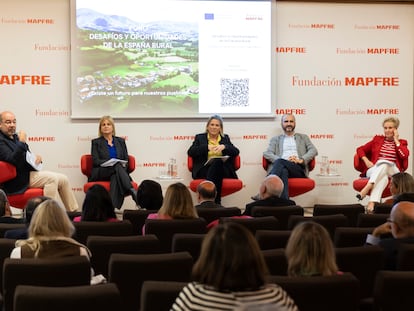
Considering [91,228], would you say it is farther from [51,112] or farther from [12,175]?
[51,112]

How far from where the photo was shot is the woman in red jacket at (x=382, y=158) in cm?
784

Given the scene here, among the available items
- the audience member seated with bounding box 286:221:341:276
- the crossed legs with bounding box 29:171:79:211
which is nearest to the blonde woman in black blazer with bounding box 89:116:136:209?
the crossed legs with bounding box 29:171:79:211

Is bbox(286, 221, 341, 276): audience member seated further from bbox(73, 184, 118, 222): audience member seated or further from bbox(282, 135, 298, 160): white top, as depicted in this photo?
bbox(282, 135, 298, 160): white top

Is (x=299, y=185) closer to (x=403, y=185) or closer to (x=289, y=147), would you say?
(x=289, y=147)

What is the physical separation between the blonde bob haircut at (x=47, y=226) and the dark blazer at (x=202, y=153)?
4.79m

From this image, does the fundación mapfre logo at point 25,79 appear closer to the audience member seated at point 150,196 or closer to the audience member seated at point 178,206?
the audience member seated at point 150,196

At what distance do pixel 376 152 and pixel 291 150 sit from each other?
41.6 inches

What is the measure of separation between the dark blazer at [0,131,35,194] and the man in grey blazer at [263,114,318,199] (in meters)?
2.91

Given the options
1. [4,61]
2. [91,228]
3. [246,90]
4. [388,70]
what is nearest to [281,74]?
[246,90]

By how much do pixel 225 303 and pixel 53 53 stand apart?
267 inches

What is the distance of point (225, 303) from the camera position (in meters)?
2.05

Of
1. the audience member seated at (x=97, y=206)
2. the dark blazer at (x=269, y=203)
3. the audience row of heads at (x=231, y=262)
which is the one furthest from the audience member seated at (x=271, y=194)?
the audience row of heads at (x=231, y=262)

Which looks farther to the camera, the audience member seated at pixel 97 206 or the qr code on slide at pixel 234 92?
the qr code on slide at pixel 234 92

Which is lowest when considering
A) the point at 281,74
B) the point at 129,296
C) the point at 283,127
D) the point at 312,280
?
the point at 129,296
